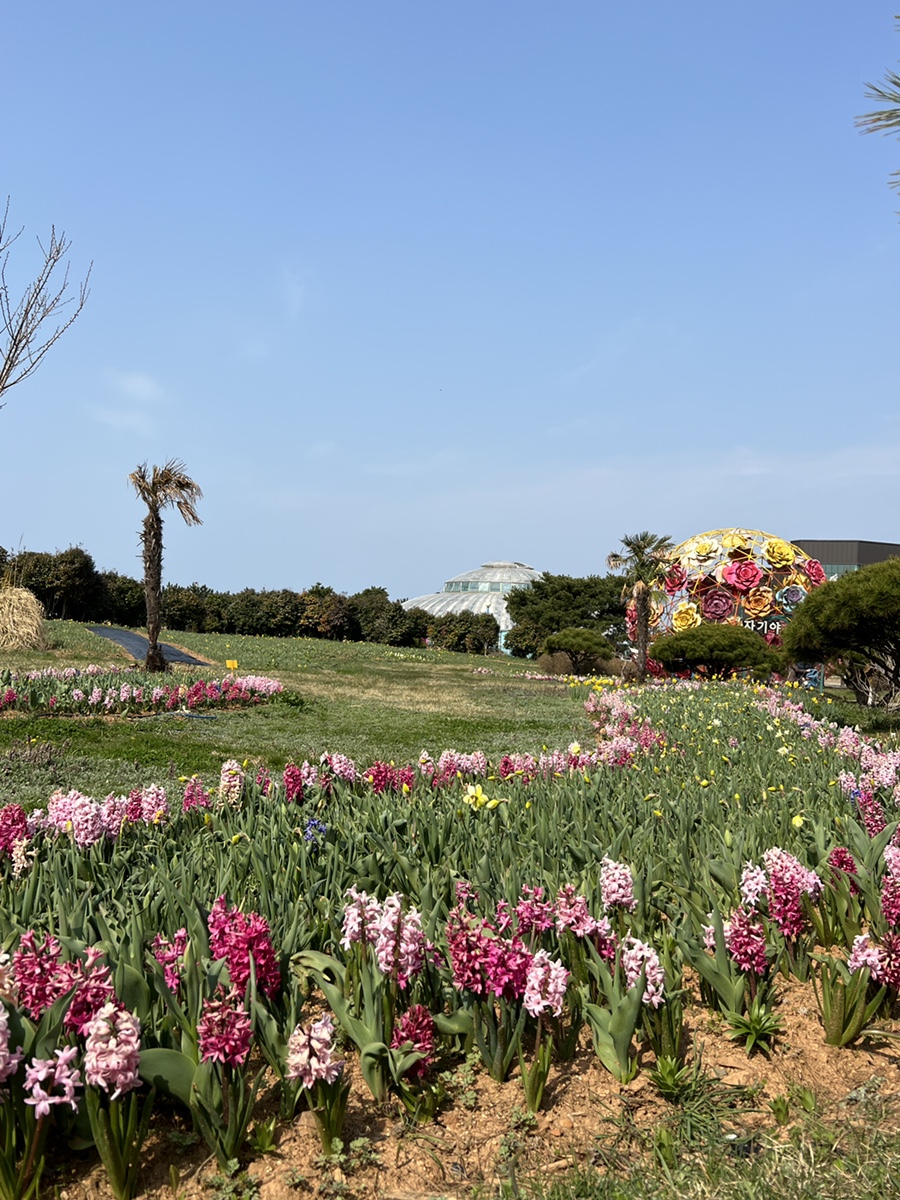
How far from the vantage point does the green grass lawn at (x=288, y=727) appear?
10453mm

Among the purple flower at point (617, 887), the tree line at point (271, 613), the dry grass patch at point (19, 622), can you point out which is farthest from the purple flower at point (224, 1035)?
the tree line at point (271, 613)

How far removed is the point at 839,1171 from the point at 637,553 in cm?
3154

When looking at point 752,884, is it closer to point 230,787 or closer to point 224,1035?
point 224,1035

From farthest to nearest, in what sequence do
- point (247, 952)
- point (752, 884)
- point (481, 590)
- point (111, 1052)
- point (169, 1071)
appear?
point (481, 590) < point (752, 884) < point (247, 952) < point (169, 1071) < point (111, 1052)

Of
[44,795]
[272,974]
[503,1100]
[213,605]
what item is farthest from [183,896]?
[213,605]

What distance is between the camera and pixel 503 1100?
3.38 m

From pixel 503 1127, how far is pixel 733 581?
3469 cm

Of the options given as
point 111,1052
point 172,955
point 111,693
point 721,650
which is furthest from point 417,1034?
point 721,650

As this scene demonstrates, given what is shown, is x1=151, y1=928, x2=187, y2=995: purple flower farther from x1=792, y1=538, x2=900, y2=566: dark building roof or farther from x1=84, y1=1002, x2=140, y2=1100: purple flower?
x1=792, y1=538, x2=900, y2=566: dark building roof

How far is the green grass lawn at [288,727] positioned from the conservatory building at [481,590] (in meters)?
81.4

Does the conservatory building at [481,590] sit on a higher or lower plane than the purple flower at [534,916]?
higher

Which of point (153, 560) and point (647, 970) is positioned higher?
point (153, 560)

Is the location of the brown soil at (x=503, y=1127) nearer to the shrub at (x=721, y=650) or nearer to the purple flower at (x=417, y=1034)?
the purple flower at (x=417, y=1034)

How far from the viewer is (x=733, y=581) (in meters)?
35.7
